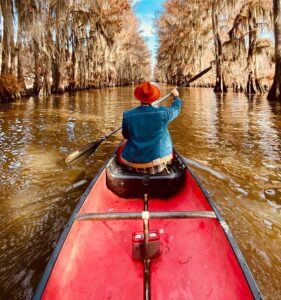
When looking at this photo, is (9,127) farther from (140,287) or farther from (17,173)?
(140,287)

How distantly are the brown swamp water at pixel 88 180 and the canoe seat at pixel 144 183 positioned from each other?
32.6 inches

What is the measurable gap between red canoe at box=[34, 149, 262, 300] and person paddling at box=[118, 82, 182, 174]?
792 mm

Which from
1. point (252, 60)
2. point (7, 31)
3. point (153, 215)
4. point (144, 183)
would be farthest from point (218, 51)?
point (153, 215)

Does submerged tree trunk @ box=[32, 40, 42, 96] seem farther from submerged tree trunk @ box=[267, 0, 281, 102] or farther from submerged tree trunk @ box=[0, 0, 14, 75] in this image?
submerged tree trunk @ box=[267, 0, 281, 102]

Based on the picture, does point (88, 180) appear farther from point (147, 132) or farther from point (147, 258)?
point (147, 258)

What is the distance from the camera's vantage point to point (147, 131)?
4.30 metres

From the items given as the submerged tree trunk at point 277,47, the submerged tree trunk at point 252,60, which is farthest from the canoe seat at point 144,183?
the submerged tree trunk at point 252,60

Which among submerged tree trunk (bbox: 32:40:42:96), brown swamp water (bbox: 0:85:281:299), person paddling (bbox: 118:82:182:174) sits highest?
submerged tree trunk (bbox: 32:40:42:96)

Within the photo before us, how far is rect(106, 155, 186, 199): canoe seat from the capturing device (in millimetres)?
4406

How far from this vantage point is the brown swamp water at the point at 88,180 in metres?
3.44

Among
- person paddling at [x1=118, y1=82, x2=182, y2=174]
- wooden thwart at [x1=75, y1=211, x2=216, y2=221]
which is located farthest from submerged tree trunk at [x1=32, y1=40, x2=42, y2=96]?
wooden thwart at [x1=75, y1=211, x2=216, y2=221]

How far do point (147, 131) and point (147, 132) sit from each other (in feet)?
0.05

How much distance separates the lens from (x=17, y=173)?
6367 millimetres

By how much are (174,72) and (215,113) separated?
4409cm
